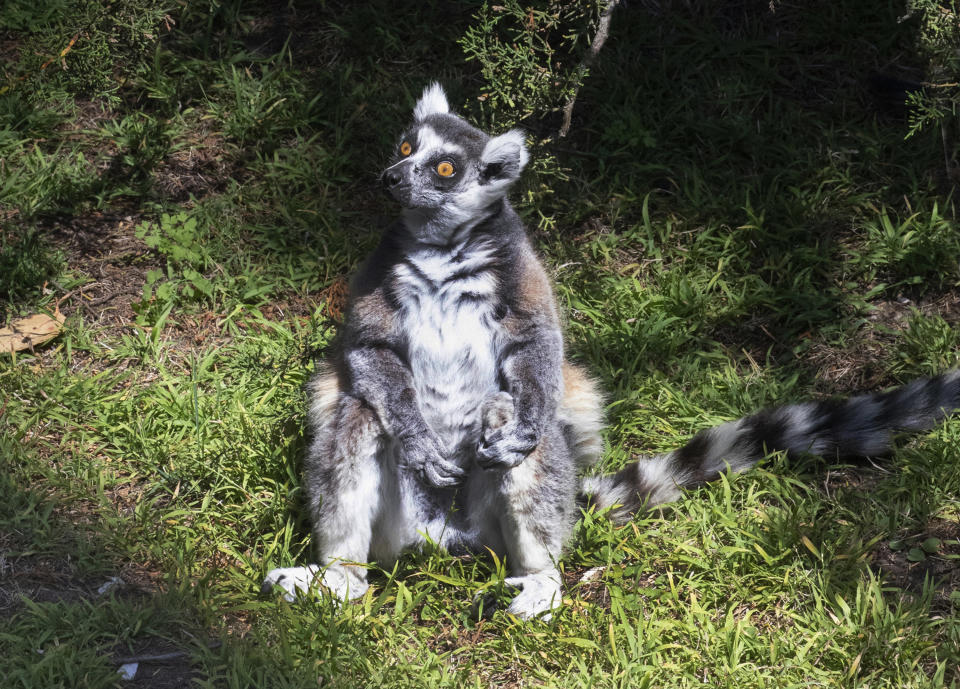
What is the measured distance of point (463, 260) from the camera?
356cm

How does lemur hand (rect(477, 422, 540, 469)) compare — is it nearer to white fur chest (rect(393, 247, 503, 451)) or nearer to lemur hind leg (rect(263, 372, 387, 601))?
white fur chest (rect(393, 247, 503, 451))

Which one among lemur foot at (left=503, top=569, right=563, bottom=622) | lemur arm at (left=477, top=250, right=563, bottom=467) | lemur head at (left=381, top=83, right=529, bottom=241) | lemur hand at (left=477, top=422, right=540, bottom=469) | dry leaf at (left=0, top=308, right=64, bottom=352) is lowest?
dry leaf at (left=0, top=308, right=64, bottom=352)

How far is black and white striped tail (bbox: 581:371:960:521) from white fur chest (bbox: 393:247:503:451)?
0.74m

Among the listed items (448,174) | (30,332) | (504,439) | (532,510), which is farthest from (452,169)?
(30,332)

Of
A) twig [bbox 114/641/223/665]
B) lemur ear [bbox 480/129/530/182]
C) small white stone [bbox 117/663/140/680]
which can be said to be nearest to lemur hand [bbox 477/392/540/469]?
lemur ear [bbox 480/129/530/182]

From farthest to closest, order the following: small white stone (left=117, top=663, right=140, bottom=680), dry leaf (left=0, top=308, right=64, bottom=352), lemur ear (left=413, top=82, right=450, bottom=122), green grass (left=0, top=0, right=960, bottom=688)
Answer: dry leaf (left=0, top=308, right=64, bottom=352) < lemur ear (left=413, top=82, right=450, bottom=122) < green grass (left=0, top=0, right=960, bottom=688) < small white stone (left=117, top=663, right=140, bottom=680)

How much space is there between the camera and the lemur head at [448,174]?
347 cm

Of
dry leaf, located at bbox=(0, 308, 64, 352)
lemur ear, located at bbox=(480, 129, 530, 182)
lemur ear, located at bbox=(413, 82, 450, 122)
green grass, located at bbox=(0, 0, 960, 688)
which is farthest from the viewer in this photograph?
dry leaf, located at bbox=(0, 308, 64, 352)

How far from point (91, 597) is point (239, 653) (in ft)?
2.27

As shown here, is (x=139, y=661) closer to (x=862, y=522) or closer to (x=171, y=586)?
(x=171, y=586)

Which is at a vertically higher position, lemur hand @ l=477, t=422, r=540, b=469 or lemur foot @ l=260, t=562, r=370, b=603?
lemur hand @ l=477, t=422, r=540, b=469

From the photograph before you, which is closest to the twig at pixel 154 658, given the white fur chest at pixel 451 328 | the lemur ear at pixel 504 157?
the white fur chest at pixel 451 328

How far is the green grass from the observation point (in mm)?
3271

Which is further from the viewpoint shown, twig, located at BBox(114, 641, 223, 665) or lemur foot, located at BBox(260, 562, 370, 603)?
lemur foot, located at BBox(260, 562, 370, 603)
